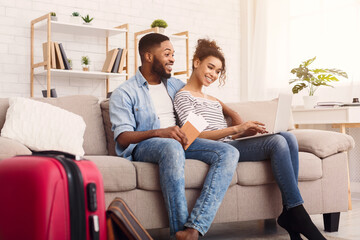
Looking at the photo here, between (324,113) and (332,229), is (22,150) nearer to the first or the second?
(332,229)

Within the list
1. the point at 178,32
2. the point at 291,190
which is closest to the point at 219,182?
the point at 291,190

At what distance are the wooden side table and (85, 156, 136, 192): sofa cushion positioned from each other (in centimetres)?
224

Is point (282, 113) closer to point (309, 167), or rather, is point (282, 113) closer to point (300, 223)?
point (309, 167)

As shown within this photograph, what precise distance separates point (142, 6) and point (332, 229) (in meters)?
3.04

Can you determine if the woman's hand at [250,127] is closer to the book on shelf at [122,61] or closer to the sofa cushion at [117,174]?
the sofa cushion at [117,174]

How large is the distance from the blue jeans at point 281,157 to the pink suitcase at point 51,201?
3.59 feet

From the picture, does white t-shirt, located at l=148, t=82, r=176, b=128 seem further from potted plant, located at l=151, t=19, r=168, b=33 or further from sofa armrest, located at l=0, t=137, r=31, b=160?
potted plant, located at l=151, t=19, r=168, b=33

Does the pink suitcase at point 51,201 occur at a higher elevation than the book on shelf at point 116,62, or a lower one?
lower

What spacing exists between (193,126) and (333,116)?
81.3 inches

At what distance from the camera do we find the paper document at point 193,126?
209cm

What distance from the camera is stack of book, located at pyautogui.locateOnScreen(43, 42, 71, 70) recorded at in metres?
3.94

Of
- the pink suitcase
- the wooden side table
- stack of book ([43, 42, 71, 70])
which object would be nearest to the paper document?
the pink suitcase

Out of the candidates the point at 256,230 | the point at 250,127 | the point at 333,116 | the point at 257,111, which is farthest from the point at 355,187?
the point at 250,127

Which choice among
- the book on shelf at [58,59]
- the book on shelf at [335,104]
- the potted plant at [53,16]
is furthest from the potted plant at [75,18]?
the book on shelf at [335,104]
